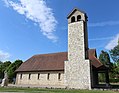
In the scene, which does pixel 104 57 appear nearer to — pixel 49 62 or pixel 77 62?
pixel 49 62

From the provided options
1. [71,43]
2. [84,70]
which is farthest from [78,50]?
[84,70]

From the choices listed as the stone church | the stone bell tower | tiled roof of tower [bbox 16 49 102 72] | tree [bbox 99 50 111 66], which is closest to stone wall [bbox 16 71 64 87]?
the stone church

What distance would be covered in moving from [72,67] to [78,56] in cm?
201

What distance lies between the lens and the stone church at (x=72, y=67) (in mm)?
24422

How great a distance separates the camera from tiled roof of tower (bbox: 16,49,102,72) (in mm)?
29156

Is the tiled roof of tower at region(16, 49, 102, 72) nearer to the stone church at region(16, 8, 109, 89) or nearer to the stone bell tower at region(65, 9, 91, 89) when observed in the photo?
the stone church at region(16, 8, 109, 89)

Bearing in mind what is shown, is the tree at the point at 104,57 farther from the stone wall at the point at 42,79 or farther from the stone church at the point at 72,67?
the stone wall at the point at 42,79

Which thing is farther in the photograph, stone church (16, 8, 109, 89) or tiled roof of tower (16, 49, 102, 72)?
tiled roof of tower (16, 49, 102, 72)

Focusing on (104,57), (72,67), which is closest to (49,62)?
(72,67)

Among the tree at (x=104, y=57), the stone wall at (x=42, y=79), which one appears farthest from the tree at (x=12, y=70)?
the tree at (x=104, y=57)

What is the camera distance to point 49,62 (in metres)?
32.0

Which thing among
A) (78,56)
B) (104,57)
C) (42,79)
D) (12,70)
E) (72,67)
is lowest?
(42,79)

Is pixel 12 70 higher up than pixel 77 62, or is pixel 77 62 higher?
pixel 77 62

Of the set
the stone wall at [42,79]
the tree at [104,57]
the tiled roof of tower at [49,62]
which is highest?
the tree at [104,57]
